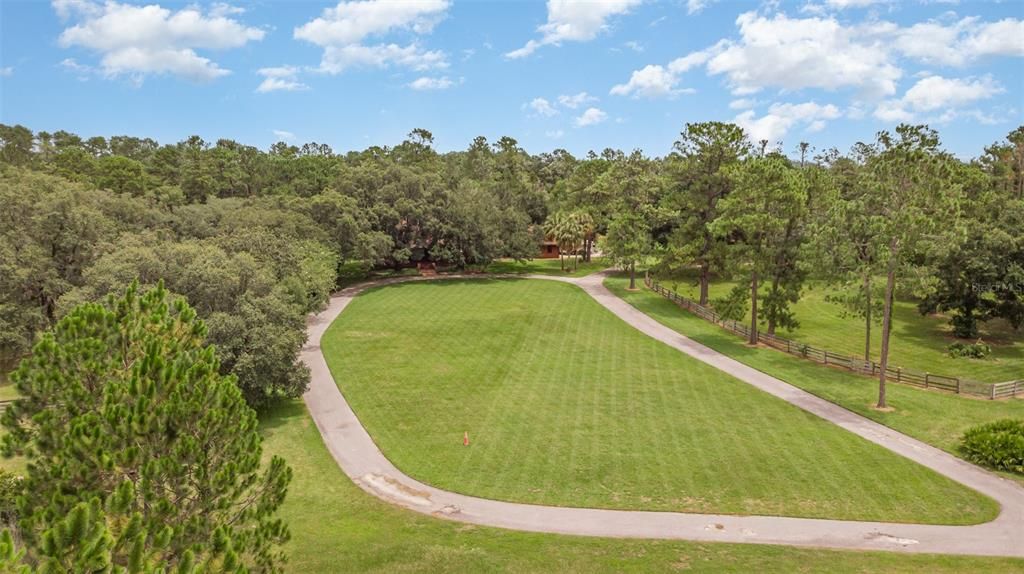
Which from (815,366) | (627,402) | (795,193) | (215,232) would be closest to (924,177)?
(795,193)

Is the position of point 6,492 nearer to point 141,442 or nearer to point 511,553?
point 141,442

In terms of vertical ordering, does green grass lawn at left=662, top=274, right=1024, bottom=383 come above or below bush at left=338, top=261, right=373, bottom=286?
below

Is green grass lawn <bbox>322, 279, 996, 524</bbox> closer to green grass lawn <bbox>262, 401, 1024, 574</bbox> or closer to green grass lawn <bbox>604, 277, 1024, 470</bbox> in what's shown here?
green grass lawn <bbox>262, 401, 1024, 574</bbox>

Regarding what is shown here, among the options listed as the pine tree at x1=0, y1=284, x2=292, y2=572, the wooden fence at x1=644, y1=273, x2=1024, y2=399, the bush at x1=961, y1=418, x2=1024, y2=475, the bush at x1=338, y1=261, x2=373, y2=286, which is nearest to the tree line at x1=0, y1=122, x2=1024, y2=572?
the pine tree at x1=0, y1=284, x2=292, y2=572

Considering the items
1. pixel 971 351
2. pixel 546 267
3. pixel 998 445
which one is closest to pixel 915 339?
pixel 971 351

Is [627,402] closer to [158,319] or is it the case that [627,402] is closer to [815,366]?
[815,366]
